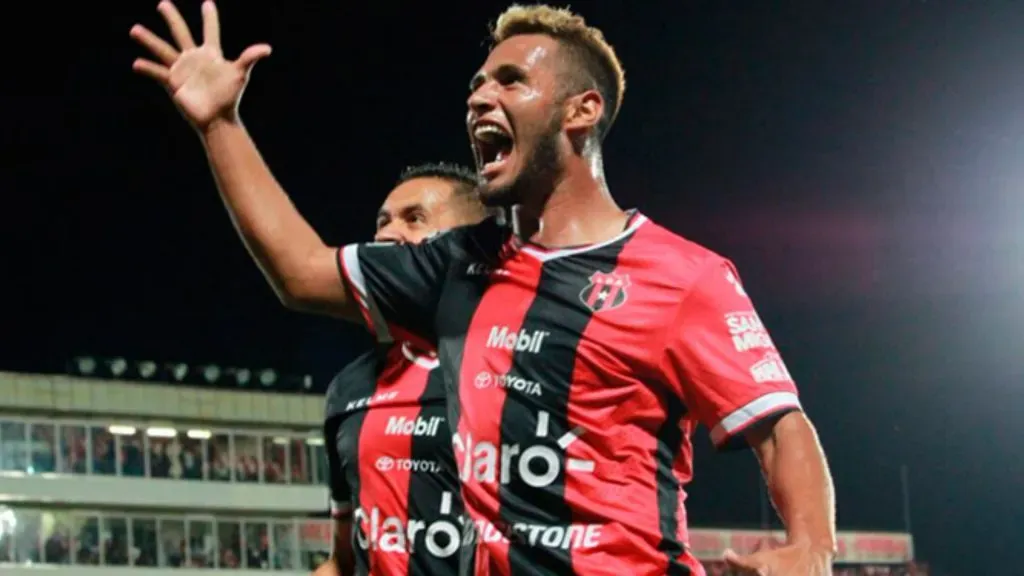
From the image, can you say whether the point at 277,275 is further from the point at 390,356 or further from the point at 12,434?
the point at 12,434

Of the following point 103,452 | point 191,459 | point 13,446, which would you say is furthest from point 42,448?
point 191,459

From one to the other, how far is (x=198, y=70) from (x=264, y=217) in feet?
1.18

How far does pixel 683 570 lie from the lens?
362cm

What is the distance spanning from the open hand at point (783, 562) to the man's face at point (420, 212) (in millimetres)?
2621

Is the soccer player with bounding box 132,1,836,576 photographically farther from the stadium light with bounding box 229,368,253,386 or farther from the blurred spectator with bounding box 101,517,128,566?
the stadium light with bounding box 229,368,253,386

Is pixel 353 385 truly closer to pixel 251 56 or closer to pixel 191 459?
pixel 251 56

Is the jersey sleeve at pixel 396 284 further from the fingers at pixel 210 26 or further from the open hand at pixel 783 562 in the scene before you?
the open hand at pixel 783 562

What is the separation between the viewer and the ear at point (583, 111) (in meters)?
3.90

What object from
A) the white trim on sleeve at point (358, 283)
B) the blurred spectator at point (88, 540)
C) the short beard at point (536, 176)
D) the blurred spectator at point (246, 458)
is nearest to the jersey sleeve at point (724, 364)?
the short beard at point (536, 176)

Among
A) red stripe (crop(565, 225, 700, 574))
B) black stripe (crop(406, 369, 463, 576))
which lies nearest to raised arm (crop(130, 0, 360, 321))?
red stripe (crop(565, 225, 700, 574))

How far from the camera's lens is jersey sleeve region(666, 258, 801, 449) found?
3541mm

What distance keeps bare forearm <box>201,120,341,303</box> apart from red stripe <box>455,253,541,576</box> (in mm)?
401

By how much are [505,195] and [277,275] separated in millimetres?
526

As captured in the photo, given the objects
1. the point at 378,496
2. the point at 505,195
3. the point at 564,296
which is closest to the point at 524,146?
the point at 505,195
